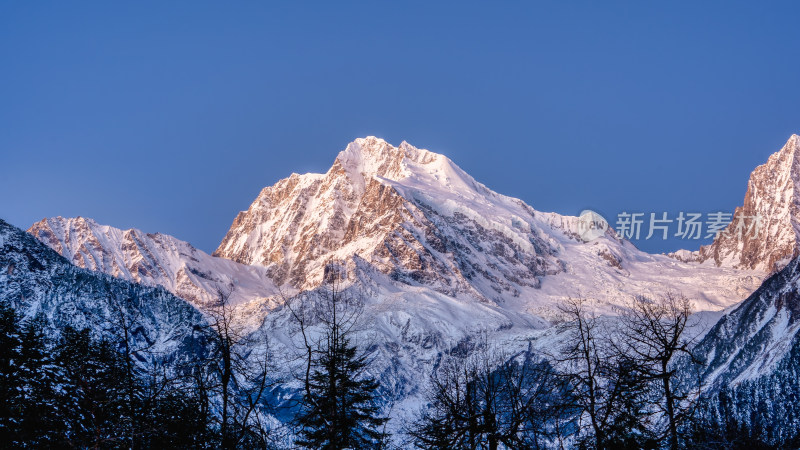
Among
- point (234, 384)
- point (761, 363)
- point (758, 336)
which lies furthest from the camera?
point (758, 336)

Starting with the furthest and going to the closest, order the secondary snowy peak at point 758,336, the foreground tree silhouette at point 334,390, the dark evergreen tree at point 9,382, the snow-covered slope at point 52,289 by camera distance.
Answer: the secondary snowy peak at point 758,336 < the snow-covered slope at point 52,289 < the foreground tree silhouette at point 334,390 < the dark evergreen tree at point 9,382

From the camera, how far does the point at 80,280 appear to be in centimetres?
13688

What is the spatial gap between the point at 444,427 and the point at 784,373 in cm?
10475

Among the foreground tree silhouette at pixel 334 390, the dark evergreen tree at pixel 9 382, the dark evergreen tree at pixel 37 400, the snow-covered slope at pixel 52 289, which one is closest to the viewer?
the dark evergreen tree at pixel 37 400

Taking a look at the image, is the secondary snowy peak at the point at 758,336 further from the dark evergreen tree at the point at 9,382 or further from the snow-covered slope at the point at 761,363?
the dark evergreen tree at the point at 9,382

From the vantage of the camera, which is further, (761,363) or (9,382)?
(761,363)

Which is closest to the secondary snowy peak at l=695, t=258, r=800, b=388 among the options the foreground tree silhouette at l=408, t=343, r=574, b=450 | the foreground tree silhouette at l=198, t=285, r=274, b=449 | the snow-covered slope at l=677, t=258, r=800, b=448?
the snow-covered slope at l=677, t=258, r=800, b=448

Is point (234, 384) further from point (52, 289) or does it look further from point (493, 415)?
point (52, 289)

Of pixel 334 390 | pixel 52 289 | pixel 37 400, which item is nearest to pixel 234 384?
pixel 334 390

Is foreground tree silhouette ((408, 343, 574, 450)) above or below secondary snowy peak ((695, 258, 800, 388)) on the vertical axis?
below

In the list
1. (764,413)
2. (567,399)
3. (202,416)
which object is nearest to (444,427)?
(567,399)

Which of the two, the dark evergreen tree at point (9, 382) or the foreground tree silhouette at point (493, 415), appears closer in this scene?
the foreground tree silhouette at point (493, 415)

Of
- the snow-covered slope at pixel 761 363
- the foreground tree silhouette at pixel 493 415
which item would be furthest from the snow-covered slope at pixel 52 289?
the snow-covered slope at pixel 761 363

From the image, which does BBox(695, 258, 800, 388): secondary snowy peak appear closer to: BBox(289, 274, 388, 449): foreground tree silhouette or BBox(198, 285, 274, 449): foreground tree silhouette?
BBox(289, 274, 388, 449): foreground tree silhouette
